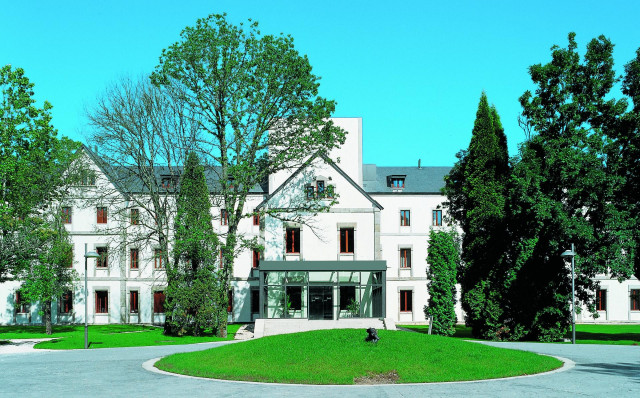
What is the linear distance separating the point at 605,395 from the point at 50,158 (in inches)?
1333

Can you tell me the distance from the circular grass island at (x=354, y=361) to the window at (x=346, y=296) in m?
18.1

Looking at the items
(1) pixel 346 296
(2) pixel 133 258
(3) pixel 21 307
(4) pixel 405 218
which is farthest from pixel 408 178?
(3) pixel 21 307

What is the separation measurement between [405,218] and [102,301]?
25664 millimetres

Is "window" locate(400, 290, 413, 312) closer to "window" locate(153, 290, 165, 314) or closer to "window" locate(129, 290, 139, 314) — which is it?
"window" locate(153, 290, 165, 314)

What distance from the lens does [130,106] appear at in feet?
126

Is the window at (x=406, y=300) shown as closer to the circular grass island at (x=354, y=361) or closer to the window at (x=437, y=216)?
the window at (x=437, y=216)

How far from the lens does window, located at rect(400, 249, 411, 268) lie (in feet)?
175

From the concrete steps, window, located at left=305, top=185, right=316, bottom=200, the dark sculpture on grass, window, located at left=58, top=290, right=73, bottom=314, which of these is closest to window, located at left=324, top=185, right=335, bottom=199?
window, located at left=305, top=185, right=316, bottom=200

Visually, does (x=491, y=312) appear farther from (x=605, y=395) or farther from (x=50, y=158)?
(x=50, y=158)

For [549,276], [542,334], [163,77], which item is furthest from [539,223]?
[163,77]

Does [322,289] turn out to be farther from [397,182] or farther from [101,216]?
[101,216]

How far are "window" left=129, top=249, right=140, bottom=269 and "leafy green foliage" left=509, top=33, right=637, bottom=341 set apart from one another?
30307mm

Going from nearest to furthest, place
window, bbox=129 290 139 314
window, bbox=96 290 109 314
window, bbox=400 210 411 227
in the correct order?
window, bbox=96 290 109 314
window, bbox=129 290 139 314
window, bbox=400 210 411 227

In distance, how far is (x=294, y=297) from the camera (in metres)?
40.5
